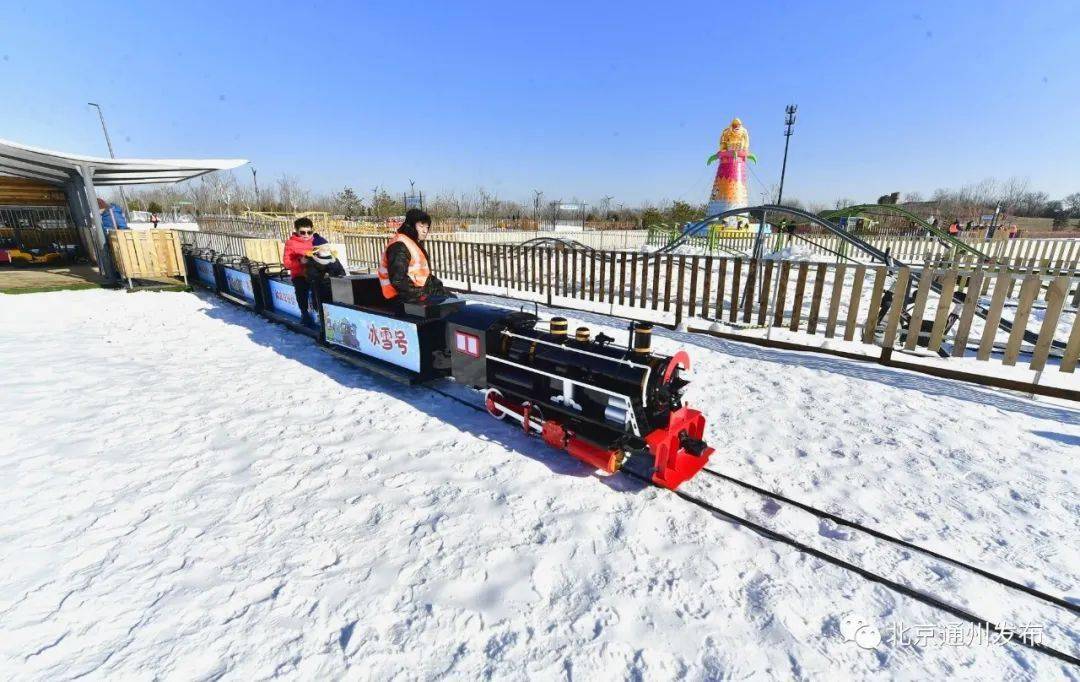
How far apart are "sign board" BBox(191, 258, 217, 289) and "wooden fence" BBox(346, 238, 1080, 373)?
219 inches

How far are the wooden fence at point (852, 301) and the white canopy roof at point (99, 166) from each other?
23.1 ft

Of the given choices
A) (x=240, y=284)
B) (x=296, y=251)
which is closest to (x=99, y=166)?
(x=240, y=284)

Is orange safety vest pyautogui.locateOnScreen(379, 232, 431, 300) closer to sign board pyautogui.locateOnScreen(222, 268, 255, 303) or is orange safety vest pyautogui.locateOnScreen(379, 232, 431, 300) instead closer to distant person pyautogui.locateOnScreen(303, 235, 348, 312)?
distant person pyautogui.locateOnScreen(303, 235, 348, 312)

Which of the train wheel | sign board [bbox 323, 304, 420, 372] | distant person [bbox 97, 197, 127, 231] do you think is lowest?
the train wheel

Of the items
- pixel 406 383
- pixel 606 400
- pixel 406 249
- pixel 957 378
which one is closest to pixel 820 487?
pixel 606 400

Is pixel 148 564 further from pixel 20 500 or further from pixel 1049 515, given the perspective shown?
pixel 1049 515

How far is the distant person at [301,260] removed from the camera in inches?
285

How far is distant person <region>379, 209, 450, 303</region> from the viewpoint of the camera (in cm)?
496

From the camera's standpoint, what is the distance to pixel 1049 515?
3217 millimetres

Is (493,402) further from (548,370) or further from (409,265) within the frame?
(409,265)

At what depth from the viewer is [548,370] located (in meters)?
3.98

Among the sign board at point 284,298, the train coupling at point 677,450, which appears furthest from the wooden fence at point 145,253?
the train coupling at point 677,450

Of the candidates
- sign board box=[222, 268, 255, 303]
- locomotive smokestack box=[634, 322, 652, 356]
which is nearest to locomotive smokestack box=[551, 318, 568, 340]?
locomotive smokestack box=[634, 322, 652, 356]

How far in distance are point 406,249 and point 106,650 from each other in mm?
3812
